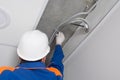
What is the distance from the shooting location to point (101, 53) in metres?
1.53

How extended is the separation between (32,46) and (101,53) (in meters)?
0.48

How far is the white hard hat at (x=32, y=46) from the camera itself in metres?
1.53

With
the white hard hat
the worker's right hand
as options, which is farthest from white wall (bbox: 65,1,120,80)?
the white hard hat

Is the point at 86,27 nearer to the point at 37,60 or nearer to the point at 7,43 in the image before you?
the point at 37,60

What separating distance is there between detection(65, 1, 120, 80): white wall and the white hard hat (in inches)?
14.2

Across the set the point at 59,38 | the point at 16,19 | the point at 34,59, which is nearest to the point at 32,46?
the point at 34,59

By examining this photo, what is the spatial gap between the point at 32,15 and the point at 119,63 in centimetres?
65

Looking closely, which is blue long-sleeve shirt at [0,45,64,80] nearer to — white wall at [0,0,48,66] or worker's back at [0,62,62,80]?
worker's back at [0,62,62,80]

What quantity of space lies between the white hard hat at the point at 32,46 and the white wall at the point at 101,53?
1.18 ft

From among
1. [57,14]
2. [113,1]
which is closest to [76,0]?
[57,14]

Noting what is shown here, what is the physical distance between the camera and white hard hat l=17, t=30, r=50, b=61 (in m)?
1.53

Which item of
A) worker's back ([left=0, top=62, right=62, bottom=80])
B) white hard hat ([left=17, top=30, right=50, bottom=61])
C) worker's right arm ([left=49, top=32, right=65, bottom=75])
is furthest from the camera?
worker's right arm ([left=49, top=32, right=65, bottom=75])

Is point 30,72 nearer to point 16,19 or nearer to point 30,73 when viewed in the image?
point 30,73

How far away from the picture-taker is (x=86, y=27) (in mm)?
1688
